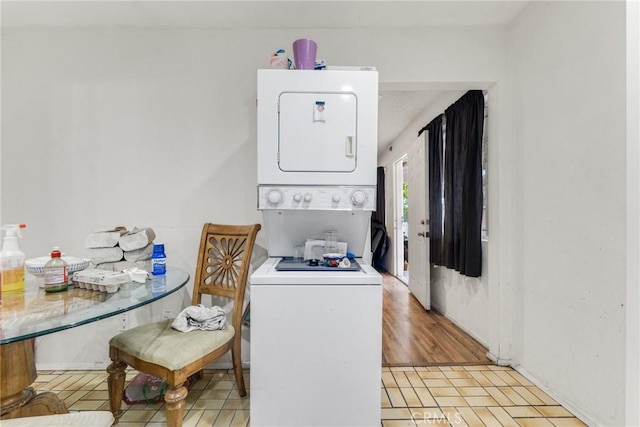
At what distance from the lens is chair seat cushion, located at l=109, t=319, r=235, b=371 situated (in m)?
1.41

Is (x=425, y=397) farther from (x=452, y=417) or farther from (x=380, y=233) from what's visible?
(x=380, y=233)

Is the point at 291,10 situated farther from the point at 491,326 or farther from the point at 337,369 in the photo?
the point at 491,326

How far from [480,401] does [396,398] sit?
0.50m

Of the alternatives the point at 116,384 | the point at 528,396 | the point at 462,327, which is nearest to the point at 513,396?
the point at 528,396

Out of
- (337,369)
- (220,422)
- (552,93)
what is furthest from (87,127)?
(552,93)

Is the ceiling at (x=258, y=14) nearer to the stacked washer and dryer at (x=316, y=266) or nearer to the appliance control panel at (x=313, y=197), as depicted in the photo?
the stacked washer and dryer at (x=316, y=266)

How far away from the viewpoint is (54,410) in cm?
136

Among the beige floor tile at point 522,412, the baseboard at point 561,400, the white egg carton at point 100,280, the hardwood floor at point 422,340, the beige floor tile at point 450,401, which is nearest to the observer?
the white egg carton at point 100,280

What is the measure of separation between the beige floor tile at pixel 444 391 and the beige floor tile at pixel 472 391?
0.10ft

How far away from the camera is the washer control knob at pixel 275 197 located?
5.42ft

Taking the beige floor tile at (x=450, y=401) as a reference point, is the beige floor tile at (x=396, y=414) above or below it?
below

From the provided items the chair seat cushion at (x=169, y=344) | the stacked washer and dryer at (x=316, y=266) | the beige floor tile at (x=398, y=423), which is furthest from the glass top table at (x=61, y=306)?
the beige floor tile at (x=398, y=423)

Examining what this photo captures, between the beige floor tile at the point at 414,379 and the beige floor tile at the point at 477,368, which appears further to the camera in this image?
the beige floor tile at the point at 477,368


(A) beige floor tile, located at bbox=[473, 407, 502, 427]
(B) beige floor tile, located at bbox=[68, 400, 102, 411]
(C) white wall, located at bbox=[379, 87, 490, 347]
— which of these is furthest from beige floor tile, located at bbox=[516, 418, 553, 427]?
(B) beige floor tile, located at bbox=[68, 400, 102, 411]
